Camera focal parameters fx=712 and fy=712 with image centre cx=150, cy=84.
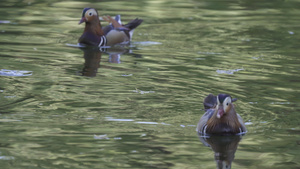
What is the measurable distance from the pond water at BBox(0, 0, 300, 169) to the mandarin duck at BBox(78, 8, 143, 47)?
437 millimetres

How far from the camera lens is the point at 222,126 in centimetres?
993

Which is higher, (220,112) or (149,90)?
(220,112)

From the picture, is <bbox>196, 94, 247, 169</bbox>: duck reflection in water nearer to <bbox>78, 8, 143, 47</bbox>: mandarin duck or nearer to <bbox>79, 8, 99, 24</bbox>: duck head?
<bbox>78, 8, 143, 47</bbox>: mandarin duck

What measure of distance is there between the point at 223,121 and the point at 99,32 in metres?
8.95

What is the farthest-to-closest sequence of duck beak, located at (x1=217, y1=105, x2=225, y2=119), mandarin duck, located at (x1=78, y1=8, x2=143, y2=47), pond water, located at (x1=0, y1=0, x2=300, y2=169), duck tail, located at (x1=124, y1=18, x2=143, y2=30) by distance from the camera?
duck tail, located at (x1=124, y1=18, x2=143, y2=30), mandarin duck, located at (x1=78, y1=8, x2=143, y2=47), duck beak, located at (x1=217, y1=105, x2=225, y2=119), pond water, located at (x1=0, y1=0, x2=300, y2=169)

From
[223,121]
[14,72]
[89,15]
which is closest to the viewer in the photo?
[223,121]

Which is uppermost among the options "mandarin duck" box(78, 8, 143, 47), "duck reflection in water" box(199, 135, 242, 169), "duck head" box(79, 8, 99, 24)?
"duck head" box(79, 8, 99, 24)

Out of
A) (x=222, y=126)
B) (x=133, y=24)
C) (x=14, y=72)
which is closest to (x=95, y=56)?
(x=14, y=72)

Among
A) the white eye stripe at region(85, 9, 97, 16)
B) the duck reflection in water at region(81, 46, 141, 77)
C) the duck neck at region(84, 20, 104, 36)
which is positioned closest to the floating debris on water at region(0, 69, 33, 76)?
the duck reflection in water at region(81, 46, 141, 77)

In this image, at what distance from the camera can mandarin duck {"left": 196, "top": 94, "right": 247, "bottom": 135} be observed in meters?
9.73

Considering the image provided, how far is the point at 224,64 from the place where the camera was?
A: 1531 centimetres

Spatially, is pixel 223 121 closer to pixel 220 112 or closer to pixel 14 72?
pixel 220 112

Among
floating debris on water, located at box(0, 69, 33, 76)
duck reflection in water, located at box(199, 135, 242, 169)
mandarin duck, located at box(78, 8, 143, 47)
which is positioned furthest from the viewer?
mandarin duck, located at box(78, 8, 143, 47)

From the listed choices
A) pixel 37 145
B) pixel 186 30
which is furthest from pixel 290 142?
pixel 186 30
